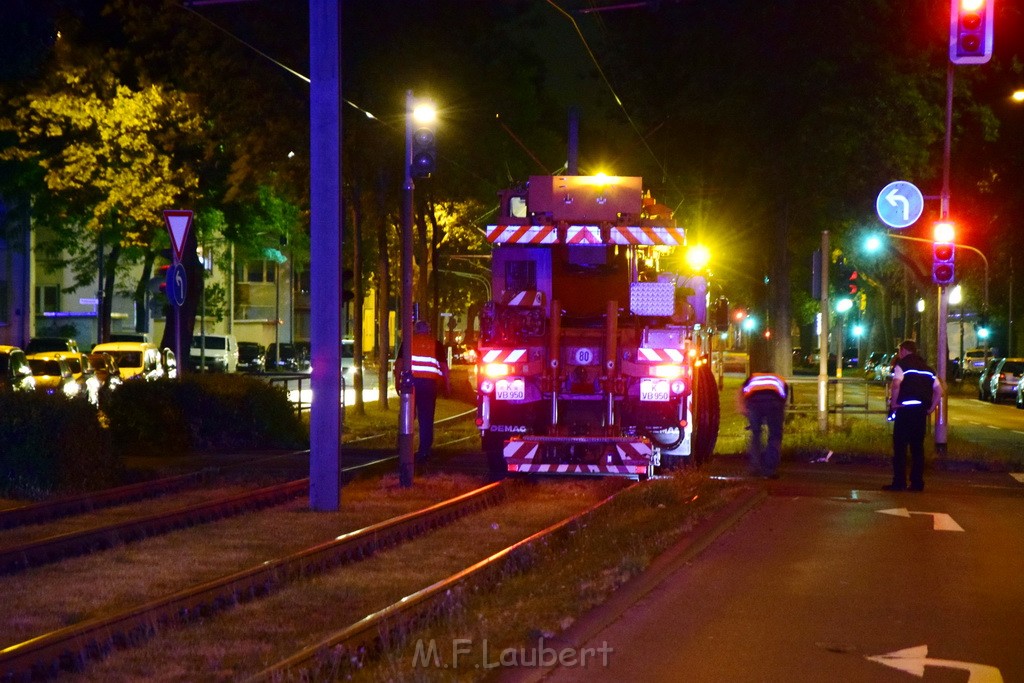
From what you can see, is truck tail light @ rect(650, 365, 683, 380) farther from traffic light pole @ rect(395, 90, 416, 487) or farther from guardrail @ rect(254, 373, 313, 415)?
guardrail @ rect(254, 373, 313, 415)

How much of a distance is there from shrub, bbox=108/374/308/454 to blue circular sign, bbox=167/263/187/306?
1.77 m

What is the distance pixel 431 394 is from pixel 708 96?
497 inches

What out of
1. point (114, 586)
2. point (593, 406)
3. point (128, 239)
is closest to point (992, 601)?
point (114, 586)

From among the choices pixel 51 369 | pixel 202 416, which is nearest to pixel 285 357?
pixel 51 369

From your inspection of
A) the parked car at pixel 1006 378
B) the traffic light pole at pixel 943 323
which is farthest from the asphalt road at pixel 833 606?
the parked car at pixel 1006 378

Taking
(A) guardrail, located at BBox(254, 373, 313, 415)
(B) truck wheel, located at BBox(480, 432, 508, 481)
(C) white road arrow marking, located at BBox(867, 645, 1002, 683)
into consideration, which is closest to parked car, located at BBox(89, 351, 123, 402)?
(A) guardrail, located at BBox(254, 373, 313, 415)

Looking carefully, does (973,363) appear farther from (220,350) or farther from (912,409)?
(912,409)

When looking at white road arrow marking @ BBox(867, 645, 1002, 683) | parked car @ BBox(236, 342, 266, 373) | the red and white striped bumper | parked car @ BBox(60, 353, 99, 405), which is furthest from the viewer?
parked car @ BBox(236, 342, 266, 373)

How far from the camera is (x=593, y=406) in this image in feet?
53.4

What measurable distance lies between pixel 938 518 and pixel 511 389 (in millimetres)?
4779

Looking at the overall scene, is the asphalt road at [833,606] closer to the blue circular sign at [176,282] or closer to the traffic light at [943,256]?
the traffic light at [943,256]

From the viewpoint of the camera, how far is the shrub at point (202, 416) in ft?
68.6

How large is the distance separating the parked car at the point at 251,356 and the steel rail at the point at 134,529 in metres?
56.5

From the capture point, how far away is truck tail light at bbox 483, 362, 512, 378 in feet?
51.8
